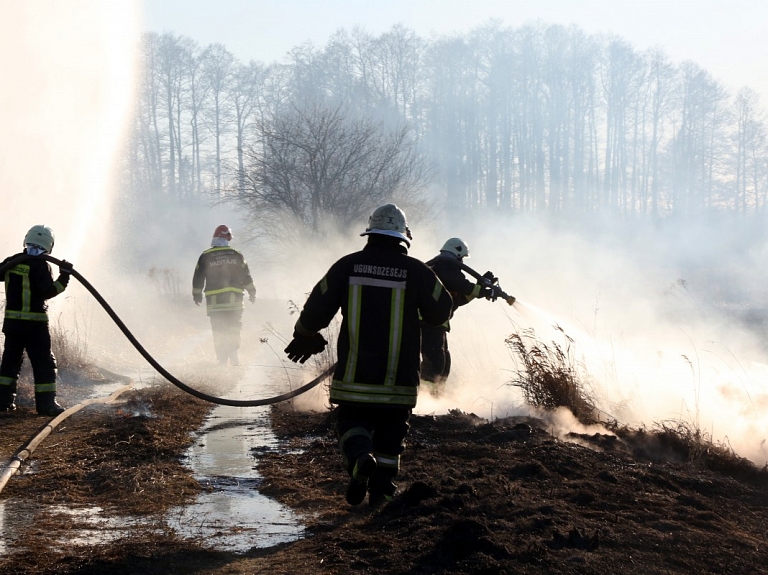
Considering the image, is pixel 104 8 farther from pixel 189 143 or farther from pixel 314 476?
pixel 189 143

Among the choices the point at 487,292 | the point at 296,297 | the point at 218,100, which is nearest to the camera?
the point at 487,292

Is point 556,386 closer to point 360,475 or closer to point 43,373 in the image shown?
point 360,475

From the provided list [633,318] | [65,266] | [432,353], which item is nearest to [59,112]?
[65,266]

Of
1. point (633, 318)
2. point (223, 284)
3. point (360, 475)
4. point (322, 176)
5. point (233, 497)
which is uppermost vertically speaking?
point (322, 176)

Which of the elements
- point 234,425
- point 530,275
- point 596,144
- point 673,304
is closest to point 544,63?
point 596,144

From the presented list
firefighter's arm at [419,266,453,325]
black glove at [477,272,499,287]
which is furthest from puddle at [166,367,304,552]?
black glove at [477,272,499,287]

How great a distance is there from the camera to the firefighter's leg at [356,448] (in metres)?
4.66

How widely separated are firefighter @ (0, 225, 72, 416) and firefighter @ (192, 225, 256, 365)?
441 cm

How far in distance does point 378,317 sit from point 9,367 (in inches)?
186

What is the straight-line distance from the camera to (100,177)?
16.8 meters

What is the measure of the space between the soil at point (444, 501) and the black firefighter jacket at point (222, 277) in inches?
189

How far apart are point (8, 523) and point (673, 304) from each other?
82.3 feet

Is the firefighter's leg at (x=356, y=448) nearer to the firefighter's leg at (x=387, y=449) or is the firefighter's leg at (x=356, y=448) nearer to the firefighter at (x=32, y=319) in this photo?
the firefighter's leg at (x=387, y=449)

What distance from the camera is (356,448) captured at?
A: 485 centimetres
